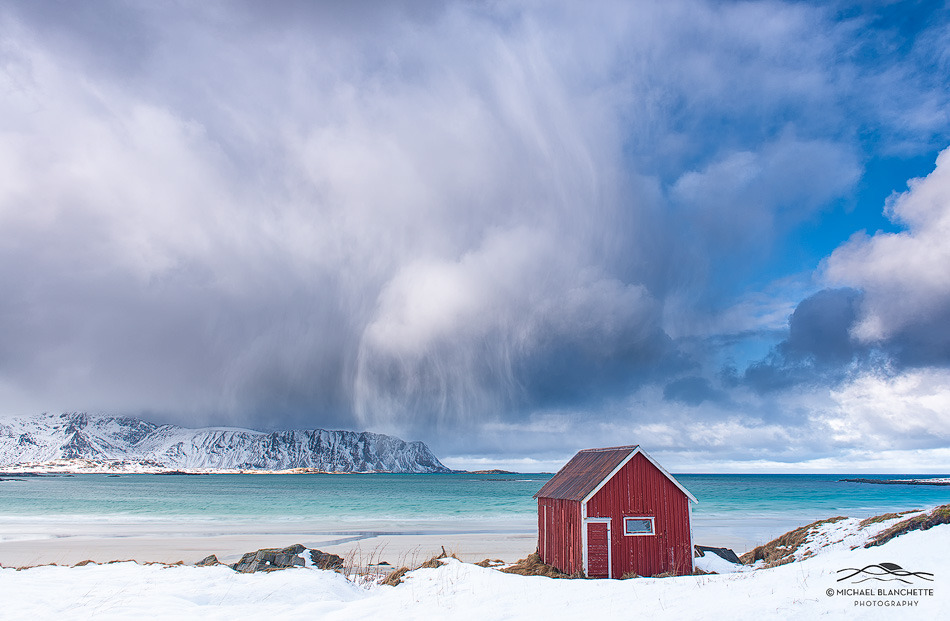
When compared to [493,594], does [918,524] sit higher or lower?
higher

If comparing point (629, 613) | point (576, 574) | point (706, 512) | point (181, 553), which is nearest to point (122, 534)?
point (181, 553)

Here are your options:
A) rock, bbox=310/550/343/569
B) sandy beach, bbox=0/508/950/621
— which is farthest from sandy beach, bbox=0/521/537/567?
sandy beach, bbox=0/508/950/621

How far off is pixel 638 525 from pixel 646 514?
583 mm

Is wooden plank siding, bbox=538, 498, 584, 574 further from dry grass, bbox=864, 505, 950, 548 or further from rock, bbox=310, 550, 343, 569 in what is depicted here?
dry grass, bbox=864, 505, 950, 548

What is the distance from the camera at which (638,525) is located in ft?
78.4

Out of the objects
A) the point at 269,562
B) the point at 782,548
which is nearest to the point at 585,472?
the point at 782,548

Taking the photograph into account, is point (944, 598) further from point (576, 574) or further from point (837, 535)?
point (837, 535)

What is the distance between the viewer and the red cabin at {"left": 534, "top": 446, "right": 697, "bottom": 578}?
2319 centimetres

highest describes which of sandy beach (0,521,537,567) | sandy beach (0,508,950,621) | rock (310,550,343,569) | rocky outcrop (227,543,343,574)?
sandy beach (0,508,950,621)

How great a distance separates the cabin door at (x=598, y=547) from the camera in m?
22.8

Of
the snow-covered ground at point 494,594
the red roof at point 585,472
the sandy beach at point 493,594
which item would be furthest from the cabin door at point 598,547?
the snow-covered ground at point 494,594

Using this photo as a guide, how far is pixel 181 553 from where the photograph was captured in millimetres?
35719

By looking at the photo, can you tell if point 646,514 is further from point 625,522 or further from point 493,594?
point 493,594

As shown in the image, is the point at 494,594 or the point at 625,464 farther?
the point at 625,464
